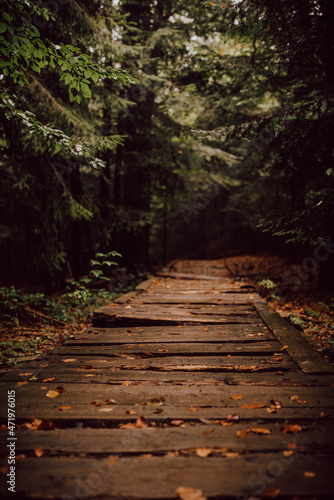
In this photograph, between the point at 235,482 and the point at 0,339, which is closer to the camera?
the point at 235,482

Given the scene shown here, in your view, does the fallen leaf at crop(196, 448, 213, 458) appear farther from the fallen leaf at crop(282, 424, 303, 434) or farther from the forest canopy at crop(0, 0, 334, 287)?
the forest canopy at crop(0, 0, 334, 287)

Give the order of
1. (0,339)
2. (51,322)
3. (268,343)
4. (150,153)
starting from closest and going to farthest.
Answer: (268,343)
(0,339)
(51,322)
(150,153)

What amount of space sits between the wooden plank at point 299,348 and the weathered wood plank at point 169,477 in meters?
1.43

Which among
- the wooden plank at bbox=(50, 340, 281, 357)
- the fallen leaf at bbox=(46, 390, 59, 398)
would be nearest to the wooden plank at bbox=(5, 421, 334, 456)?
the fallen leaf at bbox=(46, 390, 59, 398)

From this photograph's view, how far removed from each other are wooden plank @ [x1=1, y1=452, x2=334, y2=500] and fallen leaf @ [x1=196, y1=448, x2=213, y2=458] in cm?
4

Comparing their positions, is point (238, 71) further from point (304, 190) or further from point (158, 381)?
point (158, 381)

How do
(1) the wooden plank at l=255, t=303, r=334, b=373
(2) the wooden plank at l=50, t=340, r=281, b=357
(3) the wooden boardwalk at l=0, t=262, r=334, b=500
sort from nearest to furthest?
1. (3) the wooden boardwalk at l=0, t=262, r=334, b=500
2. (1) the wooden plank at l=255, t=303, r=334, b=373
3. (2) the wooden plank at l=50, t=340, r=281, b=357

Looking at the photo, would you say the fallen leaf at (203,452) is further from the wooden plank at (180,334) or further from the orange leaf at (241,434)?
the wooden plank at (180,334)

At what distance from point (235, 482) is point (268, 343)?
2493 mm

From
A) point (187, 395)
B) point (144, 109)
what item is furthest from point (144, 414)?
point (144, 109)

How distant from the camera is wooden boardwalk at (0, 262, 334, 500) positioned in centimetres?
166

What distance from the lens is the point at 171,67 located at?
11938mm

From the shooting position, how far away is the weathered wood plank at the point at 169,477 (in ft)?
5.25

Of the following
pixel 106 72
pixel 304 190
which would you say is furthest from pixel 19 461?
pixel 304 190
